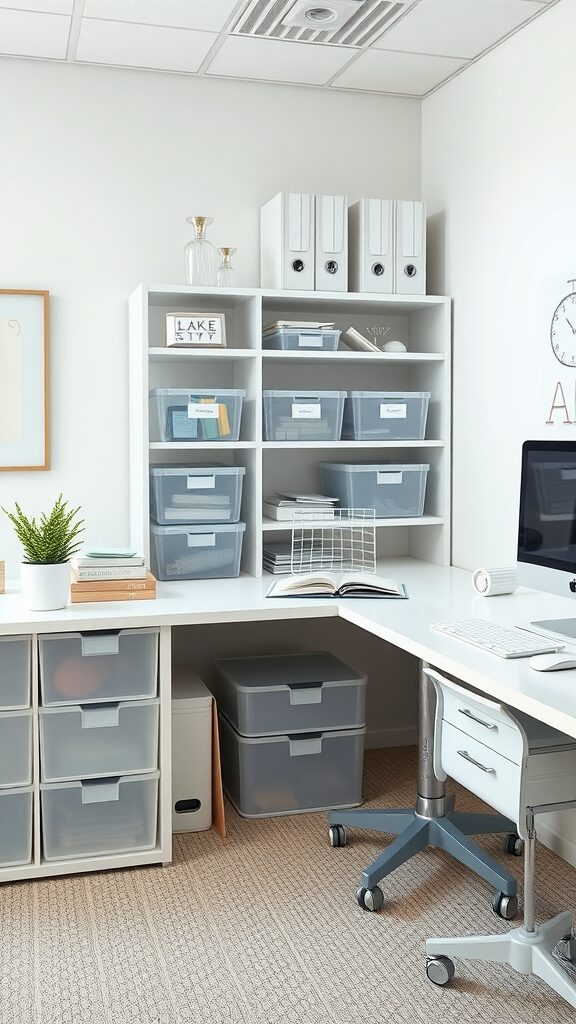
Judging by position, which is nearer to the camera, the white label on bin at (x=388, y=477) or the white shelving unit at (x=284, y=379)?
the white shelving unit at (x=284, y=379)

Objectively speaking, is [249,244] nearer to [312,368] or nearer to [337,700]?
[312,368]

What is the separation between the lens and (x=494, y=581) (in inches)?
108

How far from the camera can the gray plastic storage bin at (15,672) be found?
2.60 m

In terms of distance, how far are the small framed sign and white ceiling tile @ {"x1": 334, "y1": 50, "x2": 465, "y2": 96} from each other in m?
1.02

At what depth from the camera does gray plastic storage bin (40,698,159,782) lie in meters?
2.64

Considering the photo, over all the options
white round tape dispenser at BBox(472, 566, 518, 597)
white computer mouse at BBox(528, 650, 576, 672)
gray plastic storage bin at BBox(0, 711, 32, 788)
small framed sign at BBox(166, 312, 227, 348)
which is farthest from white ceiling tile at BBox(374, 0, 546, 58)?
gray plastic storage bin at BBox(0, 711, 32, 788)

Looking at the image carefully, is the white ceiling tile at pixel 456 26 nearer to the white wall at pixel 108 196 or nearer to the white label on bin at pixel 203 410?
the white wall at pixel 108 196

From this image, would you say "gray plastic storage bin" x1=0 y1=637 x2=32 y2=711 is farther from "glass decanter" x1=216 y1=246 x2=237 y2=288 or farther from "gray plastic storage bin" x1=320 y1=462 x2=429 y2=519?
"glass decanter" x1=216 y1=246 x2=237 y2=288

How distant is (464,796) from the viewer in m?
3.21

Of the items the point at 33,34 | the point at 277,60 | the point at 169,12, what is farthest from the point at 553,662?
the point at 33,34

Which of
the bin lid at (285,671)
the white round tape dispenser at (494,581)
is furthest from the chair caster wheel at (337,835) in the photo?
the white round tape dispenser at (494,581)

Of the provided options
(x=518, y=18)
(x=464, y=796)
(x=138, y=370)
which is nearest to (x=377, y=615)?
(x=464, y=796)

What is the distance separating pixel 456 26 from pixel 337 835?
2.47m

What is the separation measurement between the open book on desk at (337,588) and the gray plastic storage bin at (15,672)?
727 mm
